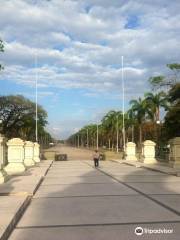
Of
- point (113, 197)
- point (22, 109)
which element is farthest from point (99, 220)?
point (22, 109)

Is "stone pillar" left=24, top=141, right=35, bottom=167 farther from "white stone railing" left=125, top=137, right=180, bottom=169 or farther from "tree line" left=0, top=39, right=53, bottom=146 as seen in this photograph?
"tree line" left=0, top=39, right=53, bottom=146

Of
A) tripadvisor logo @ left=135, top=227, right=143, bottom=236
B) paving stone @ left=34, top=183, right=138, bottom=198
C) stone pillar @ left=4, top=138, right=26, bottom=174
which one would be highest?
stone pillar @ left=4, top=138, right=26, bottom=174

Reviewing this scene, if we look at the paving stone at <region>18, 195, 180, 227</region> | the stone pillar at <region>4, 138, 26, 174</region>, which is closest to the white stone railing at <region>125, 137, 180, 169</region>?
the stone pillar at <region>4, 138, 26, 174</region>

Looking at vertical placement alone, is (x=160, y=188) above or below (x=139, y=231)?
above

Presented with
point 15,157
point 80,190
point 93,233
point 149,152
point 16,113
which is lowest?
point 93,233

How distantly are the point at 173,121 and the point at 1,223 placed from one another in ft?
152

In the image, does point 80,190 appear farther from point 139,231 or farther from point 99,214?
point 139,231

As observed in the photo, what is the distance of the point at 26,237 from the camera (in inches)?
396

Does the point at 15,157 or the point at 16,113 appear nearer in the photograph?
the point at 15,157

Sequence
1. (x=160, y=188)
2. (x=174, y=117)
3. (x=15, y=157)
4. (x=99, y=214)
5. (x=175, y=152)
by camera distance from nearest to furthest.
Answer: (x=99, y=214), (x=160, y=188), (x=15, y=157), (x=175, y=152), (x=174, y=117)

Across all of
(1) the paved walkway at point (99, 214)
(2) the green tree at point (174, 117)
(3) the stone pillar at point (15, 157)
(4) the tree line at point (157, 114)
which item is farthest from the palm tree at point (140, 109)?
(1) the paved walkway at point (99, 214)

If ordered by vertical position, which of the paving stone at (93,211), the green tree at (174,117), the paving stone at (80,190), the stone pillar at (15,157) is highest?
the green tree at (174,117)
